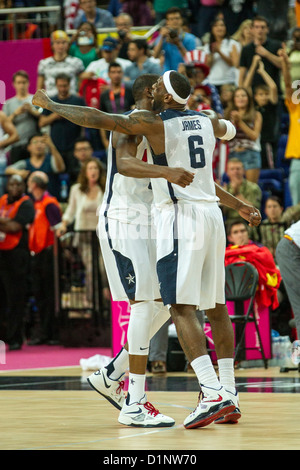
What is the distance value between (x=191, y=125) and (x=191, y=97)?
740cm

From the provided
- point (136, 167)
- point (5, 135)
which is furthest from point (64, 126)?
point (136, 167)

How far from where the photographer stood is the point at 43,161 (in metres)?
16.1

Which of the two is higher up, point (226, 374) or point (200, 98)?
point (200, 98)

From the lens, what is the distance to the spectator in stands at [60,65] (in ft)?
56.6

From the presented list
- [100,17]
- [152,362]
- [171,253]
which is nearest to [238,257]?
[152,362]

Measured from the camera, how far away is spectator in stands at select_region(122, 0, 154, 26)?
752 inches

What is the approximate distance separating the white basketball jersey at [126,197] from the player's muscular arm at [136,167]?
0.23m

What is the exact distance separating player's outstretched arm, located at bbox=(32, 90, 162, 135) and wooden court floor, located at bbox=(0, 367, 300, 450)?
6.72 feet

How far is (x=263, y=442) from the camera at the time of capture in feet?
18.7

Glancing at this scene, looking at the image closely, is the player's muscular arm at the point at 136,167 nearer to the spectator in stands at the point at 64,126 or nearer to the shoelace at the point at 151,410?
the shoelace at the point at 151,410

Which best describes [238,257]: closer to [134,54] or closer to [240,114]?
[240,114]

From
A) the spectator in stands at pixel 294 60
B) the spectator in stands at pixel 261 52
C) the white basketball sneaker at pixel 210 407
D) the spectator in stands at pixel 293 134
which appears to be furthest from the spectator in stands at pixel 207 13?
the white basketball sneaker at pixel 210 407

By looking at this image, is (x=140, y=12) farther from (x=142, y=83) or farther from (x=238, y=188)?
(x=142, y=83)

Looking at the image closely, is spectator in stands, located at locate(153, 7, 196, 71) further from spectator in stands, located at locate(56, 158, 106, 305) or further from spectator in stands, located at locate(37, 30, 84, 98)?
spectator in stands, located at locate(56, 158, 106, 305)
